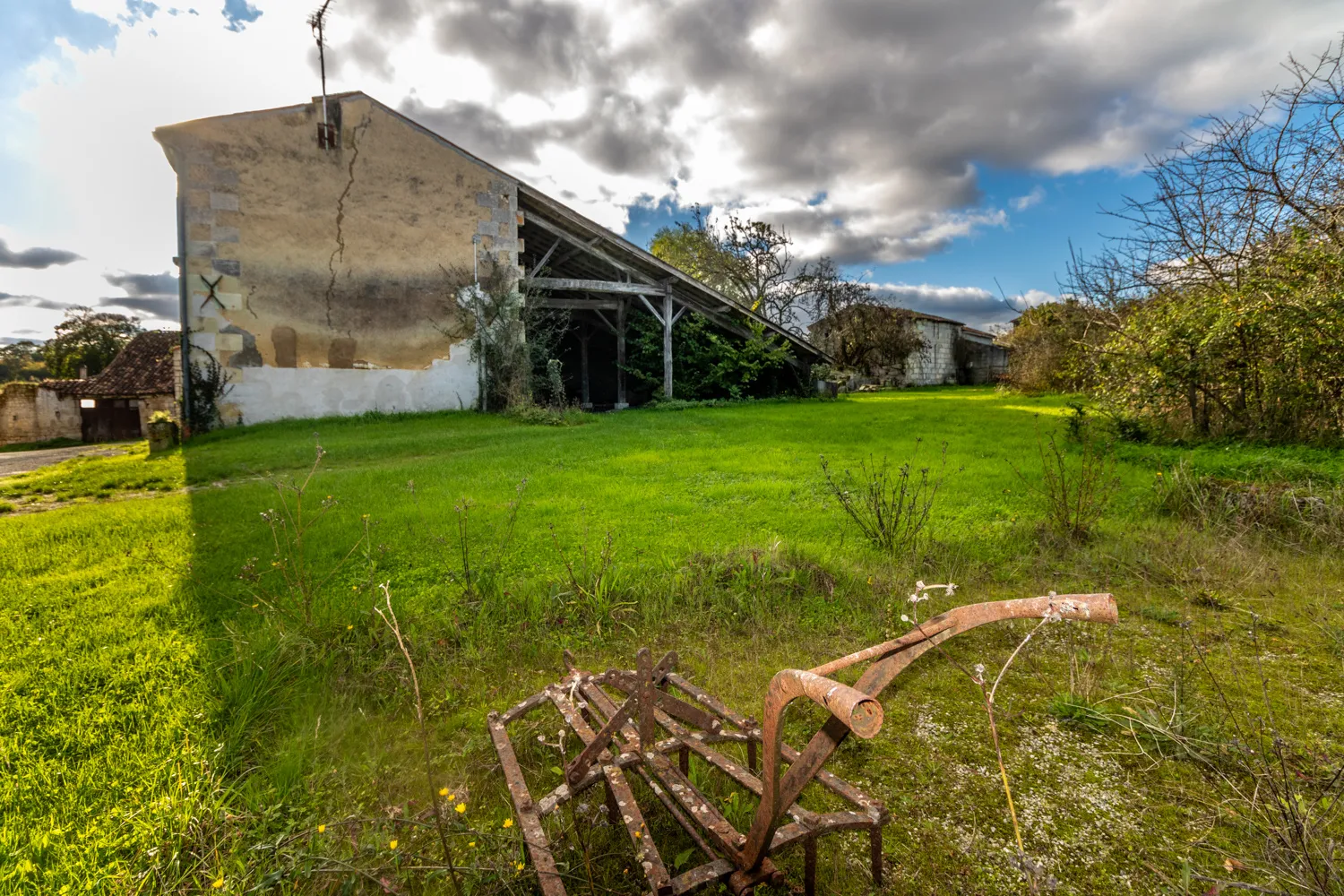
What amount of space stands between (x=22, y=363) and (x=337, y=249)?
68.8 m

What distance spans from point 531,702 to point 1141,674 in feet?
9.85

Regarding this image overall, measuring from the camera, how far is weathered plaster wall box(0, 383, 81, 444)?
80.3 ft

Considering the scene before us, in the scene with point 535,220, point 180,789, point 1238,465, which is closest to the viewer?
point 180,789

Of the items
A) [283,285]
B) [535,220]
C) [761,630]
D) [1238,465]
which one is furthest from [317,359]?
[1238,465]

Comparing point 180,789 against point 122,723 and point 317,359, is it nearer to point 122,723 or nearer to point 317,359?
point 122,723

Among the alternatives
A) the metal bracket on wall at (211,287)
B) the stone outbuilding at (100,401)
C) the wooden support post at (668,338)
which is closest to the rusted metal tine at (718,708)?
the metal bracket on wall at (211,287)

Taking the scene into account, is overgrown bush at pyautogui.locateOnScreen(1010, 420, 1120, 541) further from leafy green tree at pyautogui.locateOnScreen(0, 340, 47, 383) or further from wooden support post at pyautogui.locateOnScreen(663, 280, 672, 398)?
leafy green tree at pyautogui.locateOnScreen(0, 340, 47, 383)

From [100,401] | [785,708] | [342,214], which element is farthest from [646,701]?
[100,401]

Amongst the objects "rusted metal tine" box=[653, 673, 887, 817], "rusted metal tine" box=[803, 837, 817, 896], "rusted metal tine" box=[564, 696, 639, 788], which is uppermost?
"rusted metal tine" box=[564, 696, 639, 788]

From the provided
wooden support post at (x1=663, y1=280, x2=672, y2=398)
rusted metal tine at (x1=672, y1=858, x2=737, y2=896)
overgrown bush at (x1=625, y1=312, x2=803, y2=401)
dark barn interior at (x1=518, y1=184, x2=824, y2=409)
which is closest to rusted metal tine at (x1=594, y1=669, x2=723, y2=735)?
rusted metal tine at (x1=672, y1=858, x2=737, y2=896)

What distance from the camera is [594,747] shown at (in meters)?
1.93

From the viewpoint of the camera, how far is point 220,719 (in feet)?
8.07

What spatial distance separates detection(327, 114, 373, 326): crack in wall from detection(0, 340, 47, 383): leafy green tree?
54.5 meters

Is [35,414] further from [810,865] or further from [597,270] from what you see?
[810,865]
